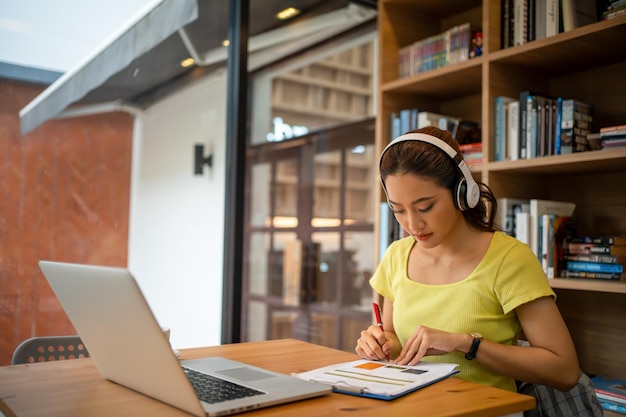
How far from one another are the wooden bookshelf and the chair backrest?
1.61 metres

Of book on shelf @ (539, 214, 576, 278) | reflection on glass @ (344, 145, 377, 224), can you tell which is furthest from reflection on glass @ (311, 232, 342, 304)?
book on shelf @ (539, 214, 576, 278)

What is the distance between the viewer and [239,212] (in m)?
3.05

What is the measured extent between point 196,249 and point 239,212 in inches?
15.2

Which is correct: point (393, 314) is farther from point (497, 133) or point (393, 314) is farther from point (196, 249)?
point (196, 249)

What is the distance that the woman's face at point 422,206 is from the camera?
1558 millimetres

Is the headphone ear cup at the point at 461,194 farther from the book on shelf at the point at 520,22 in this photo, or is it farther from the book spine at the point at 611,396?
the book on shelf at the point at 520,22

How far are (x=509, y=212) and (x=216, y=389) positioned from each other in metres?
1.69

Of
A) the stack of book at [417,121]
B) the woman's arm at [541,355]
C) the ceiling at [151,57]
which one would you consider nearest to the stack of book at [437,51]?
the stack of book at [417,121]

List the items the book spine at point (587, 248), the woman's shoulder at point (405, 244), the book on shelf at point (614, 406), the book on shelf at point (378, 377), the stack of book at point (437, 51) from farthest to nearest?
the stack of book at point (437, 51) < the book spine at point (587, 248) < the book on shelf at point (614, 406) < the woman's shoulder at point (405, 244) < the book on shelf at point (378, 377)

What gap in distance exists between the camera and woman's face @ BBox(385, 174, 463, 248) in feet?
5.11

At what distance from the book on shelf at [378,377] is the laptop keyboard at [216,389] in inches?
6.2

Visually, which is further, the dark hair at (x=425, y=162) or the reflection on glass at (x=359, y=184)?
the reflection on glass at (x=359, y=184)

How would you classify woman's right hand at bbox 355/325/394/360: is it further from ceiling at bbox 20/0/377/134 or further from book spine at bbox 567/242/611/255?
ceiling at bbox 20/0/377/134

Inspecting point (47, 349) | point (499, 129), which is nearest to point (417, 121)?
point (499, 129)
